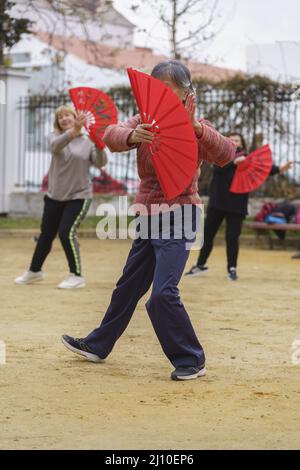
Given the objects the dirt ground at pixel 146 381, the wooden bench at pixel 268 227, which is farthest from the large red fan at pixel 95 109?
the wooden bench at pixel 268 227

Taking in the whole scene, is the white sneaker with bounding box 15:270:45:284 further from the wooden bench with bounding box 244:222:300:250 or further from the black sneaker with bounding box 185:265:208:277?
the wooden bench with bounding box 244:222:300:250

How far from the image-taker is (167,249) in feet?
21.3

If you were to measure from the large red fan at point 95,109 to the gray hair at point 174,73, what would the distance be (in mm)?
4082

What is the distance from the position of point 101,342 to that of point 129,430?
5.75 feet

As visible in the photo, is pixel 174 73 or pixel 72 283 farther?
pixel 72 283

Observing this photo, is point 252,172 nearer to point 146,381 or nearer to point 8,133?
point 146,381

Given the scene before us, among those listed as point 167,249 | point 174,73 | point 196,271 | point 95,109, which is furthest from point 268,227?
point 174,73

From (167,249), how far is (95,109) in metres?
4.43

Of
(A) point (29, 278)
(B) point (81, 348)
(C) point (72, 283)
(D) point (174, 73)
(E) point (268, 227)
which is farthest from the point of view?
(E) point (268, 227)

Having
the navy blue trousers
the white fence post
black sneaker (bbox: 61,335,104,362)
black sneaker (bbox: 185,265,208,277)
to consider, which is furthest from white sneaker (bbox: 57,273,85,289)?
the white fence post

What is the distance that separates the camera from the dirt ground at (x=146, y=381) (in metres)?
5.11

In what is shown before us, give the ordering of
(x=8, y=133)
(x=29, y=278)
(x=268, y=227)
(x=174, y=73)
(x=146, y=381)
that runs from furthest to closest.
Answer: (x=8, y=133)
(x=268, y=227)
(x=29, y=278)
(x=146, y=381)
(x=174, y=73)

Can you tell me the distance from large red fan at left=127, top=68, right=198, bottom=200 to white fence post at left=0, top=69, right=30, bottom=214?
16.6 meters
